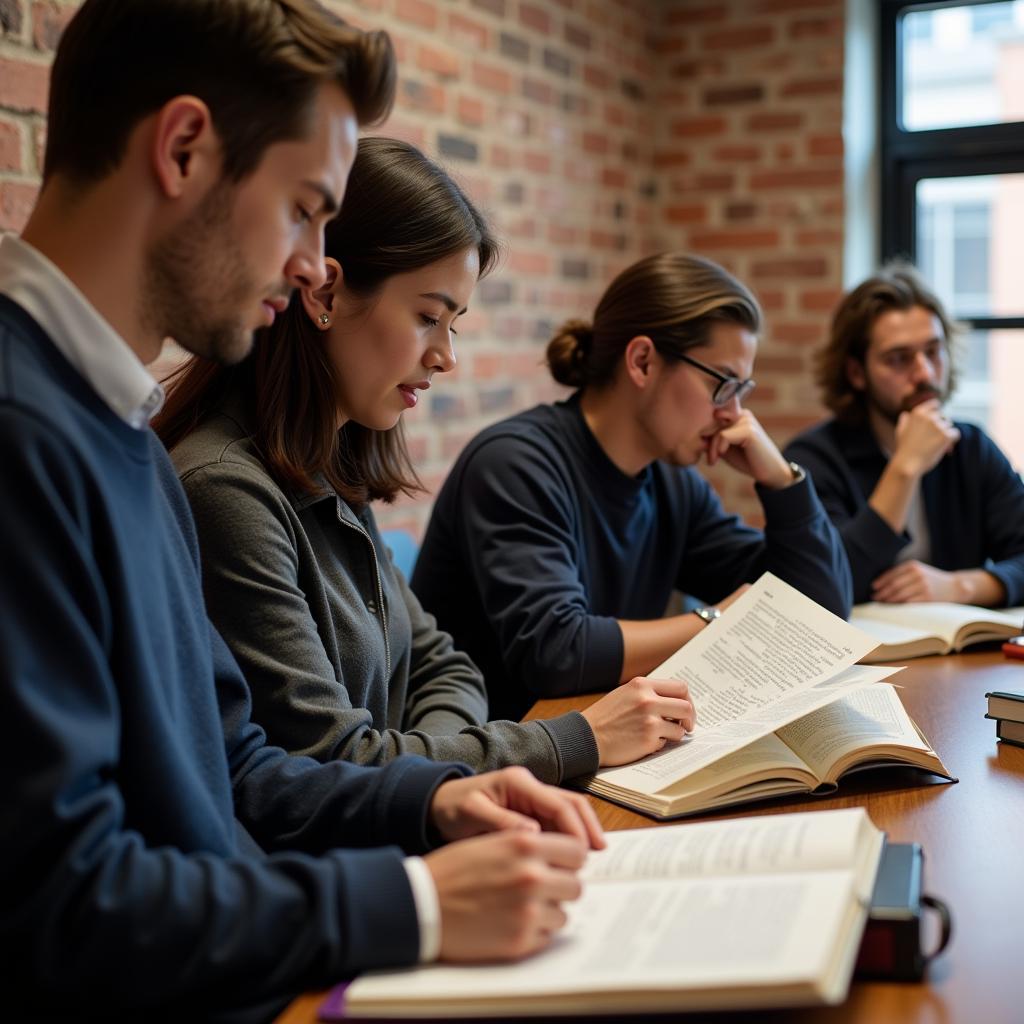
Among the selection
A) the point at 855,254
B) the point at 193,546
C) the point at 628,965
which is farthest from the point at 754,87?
the point at 628,965

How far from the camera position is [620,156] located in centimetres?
364

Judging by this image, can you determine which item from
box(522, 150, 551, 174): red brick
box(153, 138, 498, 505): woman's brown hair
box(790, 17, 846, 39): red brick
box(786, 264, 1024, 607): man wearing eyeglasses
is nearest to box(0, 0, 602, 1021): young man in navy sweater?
box(153, 138, 498, 505): woman's brown hair

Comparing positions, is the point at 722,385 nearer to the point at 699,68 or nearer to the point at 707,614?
the point at 707,614

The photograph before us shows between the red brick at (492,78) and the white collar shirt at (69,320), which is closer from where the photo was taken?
the white collar shirt at (69,320)

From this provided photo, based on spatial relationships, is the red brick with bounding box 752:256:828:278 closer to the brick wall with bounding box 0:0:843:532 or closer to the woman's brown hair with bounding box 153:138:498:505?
the brick wall with bounding box 0:0:843:532

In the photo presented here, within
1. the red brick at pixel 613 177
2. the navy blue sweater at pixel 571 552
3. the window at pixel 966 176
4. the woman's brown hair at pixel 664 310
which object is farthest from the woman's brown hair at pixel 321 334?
the window at pixel 966 176

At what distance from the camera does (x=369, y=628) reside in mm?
1444

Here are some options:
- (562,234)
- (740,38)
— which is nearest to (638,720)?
(562,234)

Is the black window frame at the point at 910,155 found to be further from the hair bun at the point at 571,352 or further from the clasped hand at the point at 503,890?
the clasped hand at the point at 503,890

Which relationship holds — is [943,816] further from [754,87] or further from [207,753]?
[754,87]

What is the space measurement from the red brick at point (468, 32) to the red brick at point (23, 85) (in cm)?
125

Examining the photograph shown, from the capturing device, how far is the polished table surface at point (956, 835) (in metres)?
0.84

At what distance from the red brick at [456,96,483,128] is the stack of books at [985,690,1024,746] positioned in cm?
193

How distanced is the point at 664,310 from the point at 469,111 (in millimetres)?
1112
